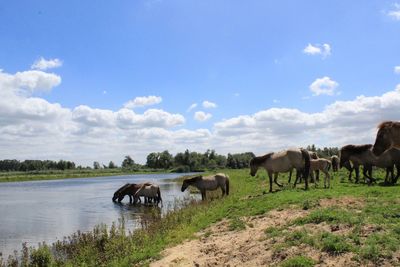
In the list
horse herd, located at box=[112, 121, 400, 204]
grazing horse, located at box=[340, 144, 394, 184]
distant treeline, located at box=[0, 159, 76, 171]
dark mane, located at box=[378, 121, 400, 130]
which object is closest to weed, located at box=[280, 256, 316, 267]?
dark mane, located at box=[378, 121, 400, 130]

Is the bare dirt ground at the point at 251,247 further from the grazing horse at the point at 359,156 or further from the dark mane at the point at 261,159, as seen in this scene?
the grazing horse at the point at 359,156

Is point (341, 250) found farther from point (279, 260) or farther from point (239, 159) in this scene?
point (239, 159)

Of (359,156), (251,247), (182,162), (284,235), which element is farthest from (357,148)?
(182,162)

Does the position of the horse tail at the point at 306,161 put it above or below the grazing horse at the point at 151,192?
above

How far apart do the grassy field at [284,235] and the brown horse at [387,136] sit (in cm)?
157

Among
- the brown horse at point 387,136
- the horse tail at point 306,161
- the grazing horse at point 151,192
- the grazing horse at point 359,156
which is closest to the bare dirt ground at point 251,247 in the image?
the brown horse at point 387,136

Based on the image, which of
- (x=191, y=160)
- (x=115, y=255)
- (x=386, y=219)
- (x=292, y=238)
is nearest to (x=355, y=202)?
(x=386, y=219)

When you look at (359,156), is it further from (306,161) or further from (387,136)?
(387,136)

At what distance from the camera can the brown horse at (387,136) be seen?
32.4ft

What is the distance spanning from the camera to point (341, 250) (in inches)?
312

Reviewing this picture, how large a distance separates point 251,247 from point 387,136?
422 cm

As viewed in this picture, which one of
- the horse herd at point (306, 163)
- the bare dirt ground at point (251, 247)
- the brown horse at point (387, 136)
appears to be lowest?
the bare dirt ground at point (251, 247)

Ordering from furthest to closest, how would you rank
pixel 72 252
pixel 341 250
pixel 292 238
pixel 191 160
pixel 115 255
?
pixel 191 160 < pixel 72 252 < pixel 115 255 < pixel 292 238 < pixel 341 250

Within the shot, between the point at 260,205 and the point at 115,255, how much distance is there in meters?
5.47
